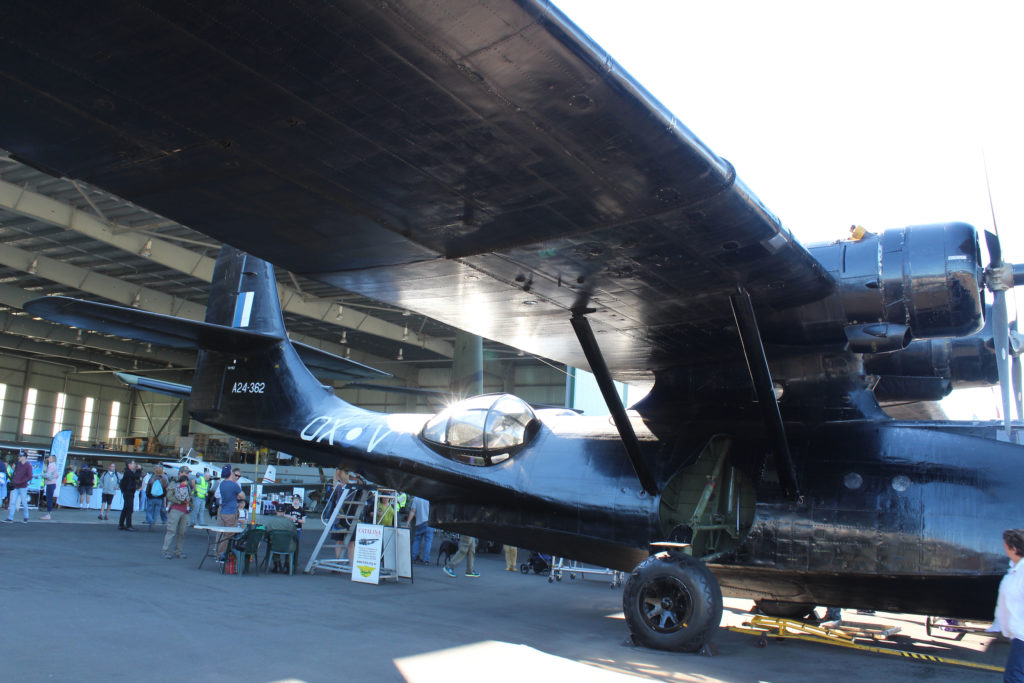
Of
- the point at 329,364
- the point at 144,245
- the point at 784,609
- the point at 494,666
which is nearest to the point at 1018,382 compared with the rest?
the point at 784,609

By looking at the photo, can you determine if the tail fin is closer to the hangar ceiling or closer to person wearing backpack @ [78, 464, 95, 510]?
the hangar ceiling

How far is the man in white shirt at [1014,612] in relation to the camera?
14.8ft

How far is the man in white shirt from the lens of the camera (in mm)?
4500

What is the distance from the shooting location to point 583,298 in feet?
25.7

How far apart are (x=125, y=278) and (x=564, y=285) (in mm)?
29179

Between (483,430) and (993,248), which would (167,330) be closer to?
(483,430)

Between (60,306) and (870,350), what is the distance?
29.8 ft

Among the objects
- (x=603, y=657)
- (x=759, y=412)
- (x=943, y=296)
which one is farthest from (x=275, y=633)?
(x=943, y=296)

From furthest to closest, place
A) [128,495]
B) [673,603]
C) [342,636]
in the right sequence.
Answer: [128,495] < [673,603] < [342,636]

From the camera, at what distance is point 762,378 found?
735 centimetres

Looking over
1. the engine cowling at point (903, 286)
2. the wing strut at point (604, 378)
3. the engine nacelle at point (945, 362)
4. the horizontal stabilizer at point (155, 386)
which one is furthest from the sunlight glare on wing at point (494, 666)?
the horizontal stabilizer at point (155, 386)

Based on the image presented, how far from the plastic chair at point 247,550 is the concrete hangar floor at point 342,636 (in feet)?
0.79

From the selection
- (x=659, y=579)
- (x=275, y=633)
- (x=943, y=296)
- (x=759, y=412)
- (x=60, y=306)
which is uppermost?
(x=943, y=296)

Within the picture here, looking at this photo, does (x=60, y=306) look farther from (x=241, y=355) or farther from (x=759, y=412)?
(x=759, y=412)
